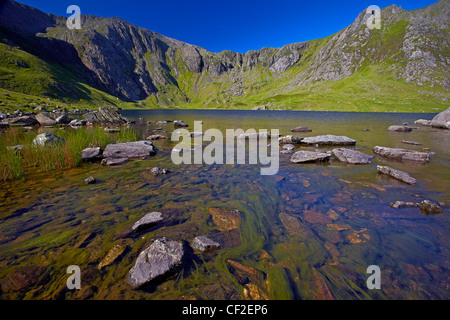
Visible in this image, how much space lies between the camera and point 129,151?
15016 millimetres

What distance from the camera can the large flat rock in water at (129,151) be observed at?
1442 centimetres

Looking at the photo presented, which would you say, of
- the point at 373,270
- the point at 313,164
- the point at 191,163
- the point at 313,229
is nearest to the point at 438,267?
the point at 373,270

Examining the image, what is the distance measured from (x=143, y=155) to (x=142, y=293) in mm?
13092

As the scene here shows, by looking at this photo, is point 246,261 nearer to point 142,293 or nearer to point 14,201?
point 142,293

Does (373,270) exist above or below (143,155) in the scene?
below

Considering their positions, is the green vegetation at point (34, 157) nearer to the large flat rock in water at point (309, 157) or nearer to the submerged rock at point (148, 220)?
the submerged rock at point (148, 220)

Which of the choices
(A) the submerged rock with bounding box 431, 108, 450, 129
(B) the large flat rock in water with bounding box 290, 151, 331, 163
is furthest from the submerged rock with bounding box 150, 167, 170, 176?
(A) the submerged rock with bounding box 431, 108, 450, 129

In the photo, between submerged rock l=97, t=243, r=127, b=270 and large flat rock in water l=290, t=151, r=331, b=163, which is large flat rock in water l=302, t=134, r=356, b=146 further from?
submerged rock l=97, t=243, r=127, b=270

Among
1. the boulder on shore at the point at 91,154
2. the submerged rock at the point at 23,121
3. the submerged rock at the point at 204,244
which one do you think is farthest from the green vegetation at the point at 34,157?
the submerged rock at the point at 23,121

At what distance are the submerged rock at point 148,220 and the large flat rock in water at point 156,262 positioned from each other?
1.42m

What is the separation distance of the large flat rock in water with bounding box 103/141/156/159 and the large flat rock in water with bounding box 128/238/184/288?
467 inches

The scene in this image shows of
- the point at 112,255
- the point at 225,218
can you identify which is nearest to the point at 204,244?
the point at 225,218
